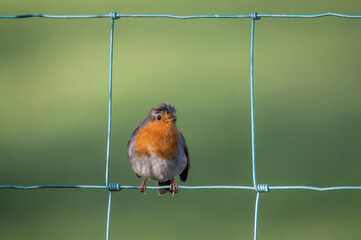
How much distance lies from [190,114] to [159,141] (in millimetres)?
4002

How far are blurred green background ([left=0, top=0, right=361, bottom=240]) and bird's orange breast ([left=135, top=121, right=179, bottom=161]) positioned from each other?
1824mm

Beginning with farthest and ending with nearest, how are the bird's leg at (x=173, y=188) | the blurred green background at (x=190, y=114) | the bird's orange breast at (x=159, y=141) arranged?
the blurred green background at (x=190, y=114)
the bird's leg at (x=173, y=188)
the bird's orange breast at (x=159, y=141)

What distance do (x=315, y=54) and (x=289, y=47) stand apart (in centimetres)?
34

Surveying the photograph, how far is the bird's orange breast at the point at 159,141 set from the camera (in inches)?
135

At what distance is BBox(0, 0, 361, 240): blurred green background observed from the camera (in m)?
5.48

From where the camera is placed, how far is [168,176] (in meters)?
3.55

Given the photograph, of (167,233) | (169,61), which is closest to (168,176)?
(167,233)

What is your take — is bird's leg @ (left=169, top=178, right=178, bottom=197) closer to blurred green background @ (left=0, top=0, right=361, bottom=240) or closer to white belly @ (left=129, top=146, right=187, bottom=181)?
white belly @ (left=129, top=146, right=187, bottom=181)

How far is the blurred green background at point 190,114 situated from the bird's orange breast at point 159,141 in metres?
1.82

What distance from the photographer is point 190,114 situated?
7438mm

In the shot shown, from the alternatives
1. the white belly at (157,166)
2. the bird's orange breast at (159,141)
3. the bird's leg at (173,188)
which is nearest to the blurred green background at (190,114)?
the bird's leg at (173,188)

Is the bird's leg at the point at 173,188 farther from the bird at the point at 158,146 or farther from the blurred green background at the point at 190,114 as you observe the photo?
the blurred green background at the point at 190,114

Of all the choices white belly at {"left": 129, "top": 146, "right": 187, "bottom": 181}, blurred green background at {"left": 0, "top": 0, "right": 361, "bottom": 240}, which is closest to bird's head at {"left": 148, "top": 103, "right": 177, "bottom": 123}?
white belly at {"left": 129, "top": 146, "right": 187, "bottom": 181}

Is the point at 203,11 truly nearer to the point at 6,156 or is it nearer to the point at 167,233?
the point at 6,156
